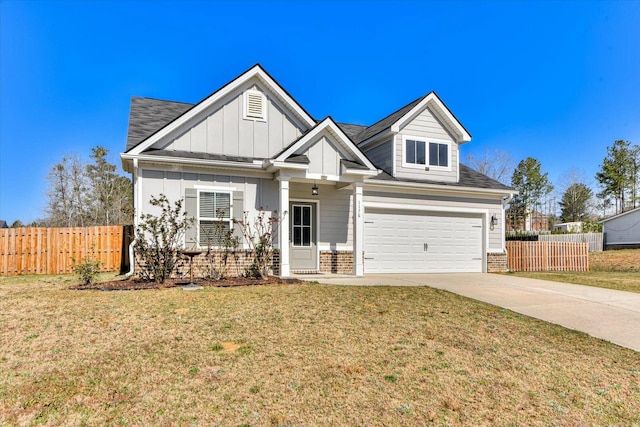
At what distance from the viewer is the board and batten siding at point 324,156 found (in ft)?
38.3

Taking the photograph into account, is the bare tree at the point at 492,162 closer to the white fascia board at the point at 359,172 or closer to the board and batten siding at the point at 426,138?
the board and batten siding at the point at 426,138

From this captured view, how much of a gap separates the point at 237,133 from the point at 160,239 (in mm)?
3918

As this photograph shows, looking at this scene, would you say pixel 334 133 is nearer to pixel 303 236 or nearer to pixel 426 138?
pixel 303 236

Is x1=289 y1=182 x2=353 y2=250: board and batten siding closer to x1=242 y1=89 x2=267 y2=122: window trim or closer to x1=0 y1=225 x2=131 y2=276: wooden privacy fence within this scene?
x1=242 y1=89 x2=267 y2=122: window trim

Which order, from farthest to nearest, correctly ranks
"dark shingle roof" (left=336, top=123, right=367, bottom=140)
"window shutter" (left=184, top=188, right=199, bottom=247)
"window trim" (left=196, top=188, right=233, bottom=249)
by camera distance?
"dark shingle roof" (left=336, top=123, right=367, bottom=140) < "window trim" (left=196, top=188, right=233, bottom=249) < "window shutter" (left=184, top=188, right=199, bottom=247)

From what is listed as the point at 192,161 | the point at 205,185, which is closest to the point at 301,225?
the point at 205,185

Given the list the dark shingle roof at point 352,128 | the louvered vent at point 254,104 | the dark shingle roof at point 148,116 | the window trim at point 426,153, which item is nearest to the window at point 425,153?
the window trim at point 426,153

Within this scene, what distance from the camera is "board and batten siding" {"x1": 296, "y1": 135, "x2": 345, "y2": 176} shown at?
11.7 meters

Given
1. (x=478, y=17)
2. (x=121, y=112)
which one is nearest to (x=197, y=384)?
(x=478, y=17)

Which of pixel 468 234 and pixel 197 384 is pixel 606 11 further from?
pixel 197 384

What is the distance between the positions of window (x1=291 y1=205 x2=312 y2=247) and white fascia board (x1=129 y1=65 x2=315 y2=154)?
2798 millimetres

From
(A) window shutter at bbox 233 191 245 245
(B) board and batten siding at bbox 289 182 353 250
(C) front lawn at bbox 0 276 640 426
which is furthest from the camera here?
(B) board and batten siding at bbox 289 182 353 250

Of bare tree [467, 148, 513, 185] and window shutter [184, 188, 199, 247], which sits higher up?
bare tree [467, 148, 513, 185]

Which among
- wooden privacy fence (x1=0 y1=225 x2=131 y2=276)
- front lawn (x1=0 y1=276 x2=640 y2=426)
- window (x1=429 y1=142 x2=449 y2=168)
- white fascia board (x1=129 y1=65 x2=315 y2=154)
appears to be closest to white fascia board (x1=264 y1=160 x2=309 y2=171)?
white fascia board (x1=129 y1=65 x2=315 y2=154)
